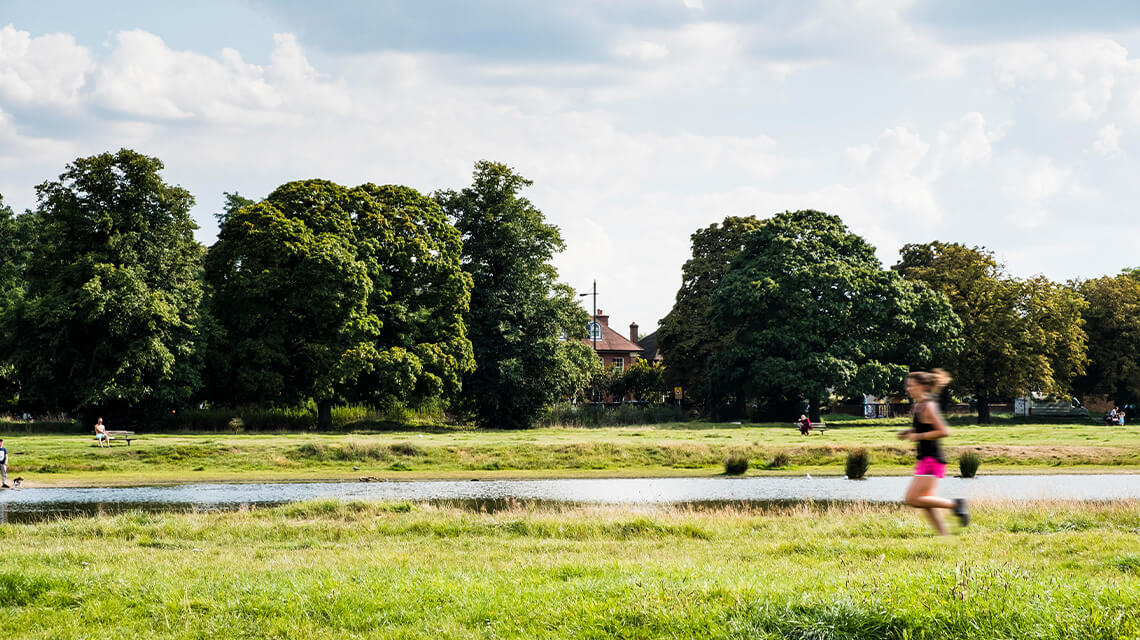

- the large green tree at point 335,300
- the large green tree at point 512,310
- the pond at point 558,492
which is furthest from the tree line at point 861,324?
the pond at point 558,492

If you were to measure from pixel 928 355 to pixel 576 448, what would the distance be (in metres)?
38.1

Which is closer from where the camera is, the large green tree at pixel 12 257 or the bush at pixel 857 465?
the bush at pixel 857 465

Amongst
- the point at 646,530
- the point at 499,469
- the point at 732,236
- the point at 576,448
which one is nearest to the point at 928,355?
the point at 732,236

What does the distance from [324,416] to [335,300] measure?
322 inches

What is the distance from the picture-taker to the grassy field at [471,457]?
45.2m

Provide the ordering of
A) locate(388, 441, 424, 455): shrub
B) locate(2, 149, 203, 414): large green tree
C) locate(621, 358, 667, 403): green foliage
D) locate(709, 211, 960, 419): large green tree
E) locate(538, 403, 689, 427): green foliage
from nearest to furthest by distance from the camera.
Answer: locate(388, 441, 424, 455): shrub → locate(2, 149, 203, 414): large green tree → locate(709, 211, 960, 419): large green tree → locate(538, 403, 689, 427): green foliage → locate(621, 358, 667, 403): green foliage

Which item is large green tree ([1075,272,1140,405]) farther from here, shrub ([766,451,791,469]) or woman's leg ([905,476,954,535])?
woman's leg ([905,476,954,535])

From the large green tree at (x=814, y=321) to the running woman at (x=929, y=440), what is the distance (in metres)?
61.2

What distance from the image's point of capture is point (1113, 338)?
3684 inches

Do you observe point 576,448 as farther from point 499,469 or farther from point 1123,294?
point 1123,294

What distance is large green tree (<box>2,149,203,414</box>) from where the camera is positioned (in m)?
59.9

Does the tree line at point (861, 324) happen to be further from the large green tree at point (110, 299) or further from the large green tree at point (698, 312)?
the large green tree at point (110, 299)

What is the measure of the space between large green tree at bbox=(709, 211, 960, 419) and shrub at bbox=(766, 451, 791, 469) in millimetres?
25483

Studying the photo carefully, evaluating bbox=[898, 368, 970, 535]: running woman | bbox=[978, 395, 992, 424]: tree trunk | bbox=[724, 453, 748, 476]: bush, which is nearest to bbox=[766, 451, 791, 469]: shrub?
bbox=[724, 453, 748, 476]: bush
